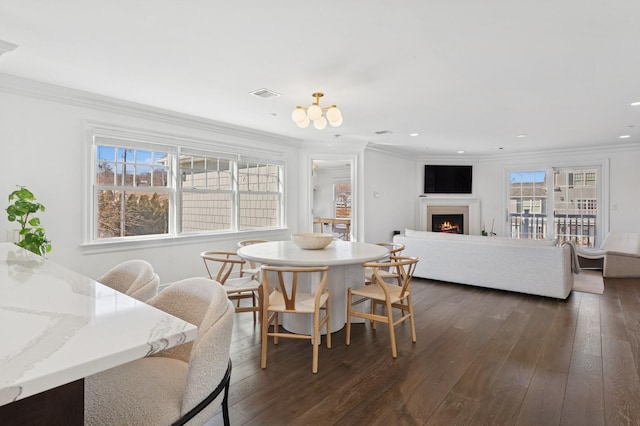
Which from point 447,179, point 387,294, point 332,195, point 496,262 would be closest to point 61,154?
point 387,294

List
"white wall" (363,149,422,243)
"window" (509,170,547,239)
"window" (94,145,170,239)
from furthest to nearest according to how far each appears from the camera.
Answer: "window" (509,170,547,239), "white wall" (363,149,422,243), "window" (94,145,170,239)

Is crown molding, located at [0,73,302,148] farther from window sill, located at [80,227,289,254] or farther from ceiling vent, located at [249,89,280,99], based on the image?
window sill, located at [80,227,289,254]

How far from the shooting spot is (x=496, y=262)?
4641 millimetres

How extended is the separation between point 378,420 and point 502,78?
3.10 metres

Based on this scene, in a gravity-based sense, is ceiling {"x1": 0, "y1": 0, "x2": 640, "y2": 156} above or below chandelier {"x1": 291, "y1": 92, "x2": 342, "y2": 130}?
above

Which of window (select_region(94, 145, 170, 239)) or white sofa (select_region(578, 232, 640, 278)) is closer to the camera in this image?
window (select_region(94, 145, 170, 239))

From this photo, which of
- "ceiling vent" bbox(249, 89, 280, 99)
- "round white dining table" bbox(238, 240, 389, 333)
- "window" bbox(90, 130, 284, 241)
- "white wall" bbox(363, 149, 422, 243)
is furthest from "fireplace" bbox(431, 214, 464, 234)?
"ceiling vent" bbox(249, 89, 280, 99)

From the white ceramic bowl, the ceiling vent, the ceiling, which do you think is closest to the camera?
the ceiling

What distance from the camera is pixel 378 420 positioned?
192cm

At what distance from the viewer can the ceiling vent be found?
3.64 meters

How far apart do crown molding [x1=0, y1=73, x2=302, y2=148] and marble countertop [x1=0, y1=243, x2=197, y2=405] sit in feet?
10.2

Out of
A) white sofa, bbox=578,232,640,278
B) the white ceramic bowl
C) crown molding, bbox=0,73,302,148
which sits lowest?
white sofa, bbox=578,232,640,278

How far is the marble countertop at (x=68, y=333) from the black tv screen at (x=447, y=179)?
7.96 metres

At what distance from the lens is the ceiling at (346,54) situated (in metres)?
2.16
